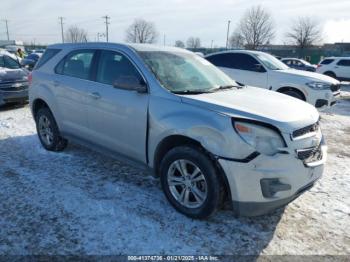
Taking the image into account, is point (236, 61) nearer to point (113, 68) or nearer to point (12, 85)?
point (113, 68)

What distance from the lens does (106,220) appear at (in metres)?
3.29

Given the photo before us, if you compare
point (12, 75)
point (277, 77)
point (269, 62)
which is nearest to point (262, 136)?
point (277, 77)

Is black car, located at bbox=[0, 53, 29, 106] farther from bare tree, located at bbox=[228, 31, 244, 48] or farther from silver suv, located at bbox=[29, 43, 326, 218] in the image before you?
bare tree, located at bbox=[228, 31, 244, 48]

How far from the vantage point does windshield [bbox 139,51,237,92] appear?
11.9ft

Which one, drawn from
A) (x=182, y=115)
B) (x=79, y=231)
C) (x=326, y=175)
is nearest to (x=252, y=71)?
(x=326, y=175)

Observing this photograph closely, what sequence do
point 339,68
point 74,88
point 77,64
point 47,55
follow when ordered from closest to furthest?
point 74,88
point 77,64
point 47,55
point 339,68

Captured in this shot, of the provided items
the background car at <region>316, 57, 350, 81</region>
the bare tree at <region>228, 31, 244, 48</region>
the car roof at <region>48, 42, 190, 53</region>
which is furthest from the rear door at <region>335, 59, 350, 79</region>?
the bare tree at <region>228, 31, 244, 48</region>

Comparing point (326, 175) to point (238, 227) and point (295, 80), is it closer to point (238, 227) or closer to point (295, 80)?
point (238, 227)

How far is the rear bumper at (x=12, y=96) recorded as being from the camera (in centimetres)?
850

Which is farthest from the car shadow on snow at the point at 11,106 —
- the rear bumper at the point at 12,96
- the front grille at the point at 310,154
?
the front grille at the point at 310,154

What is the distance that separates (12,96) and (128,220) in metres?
6.98

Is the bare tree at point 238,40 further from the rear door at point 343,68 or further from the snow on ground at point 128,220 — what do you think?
the snow on ground at point 128,220

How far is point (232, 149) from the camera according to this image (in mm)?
2818

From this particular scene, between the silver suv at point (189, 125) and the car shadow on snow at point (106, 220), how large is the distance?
11.9 inches
